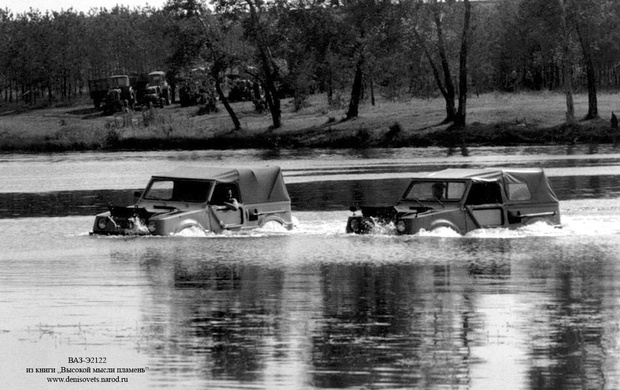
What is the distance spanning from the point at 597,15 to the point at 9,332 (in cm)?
6218

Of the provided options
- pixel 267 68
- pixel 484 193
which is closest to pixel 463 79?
pixel 267 68

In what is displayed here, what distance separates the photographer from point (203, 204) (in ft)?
96.6

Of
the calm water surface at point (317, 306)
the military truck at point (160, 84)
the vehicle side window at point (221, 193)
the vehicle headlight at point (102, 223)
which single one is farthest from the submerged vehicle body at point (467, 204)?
the military truck at point (160, 84)

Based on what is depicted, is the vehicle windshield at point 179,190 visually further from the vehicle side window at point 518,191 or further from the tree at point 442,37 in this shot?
the tree at point 442,37

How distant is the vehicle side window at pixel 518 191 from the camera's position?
2942cm

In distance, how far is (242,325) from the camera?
18391 millimetres

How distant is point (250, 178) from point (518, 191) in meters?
6.27

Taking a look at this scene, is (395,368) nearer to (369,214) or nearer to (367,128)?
(369,214)

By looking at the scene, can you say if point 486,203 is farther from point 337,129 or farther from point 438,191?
point 337,129

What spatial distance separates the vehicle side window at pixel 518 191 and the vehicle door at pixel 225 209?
6221 mm

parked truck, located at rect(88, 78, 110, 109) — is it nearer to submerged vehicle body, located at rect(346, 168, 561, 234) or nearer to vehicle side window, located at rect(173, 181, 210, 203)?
vehicle side window, located at rect(173, 181, 210, 203)

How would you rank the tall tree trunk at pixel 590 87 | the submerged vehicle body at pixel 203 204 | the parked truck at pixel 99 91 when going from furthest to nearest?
the parked truck at pixel 99 91 < the tall tree trunk at pixel 590 87 < the submerged vehicle body at pixel 203 204

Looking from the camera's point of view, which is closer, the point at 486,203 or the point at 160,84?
the point at 486,203

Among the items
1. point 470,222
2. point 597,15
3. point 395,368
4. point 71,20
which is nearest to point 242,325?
point 395,368
